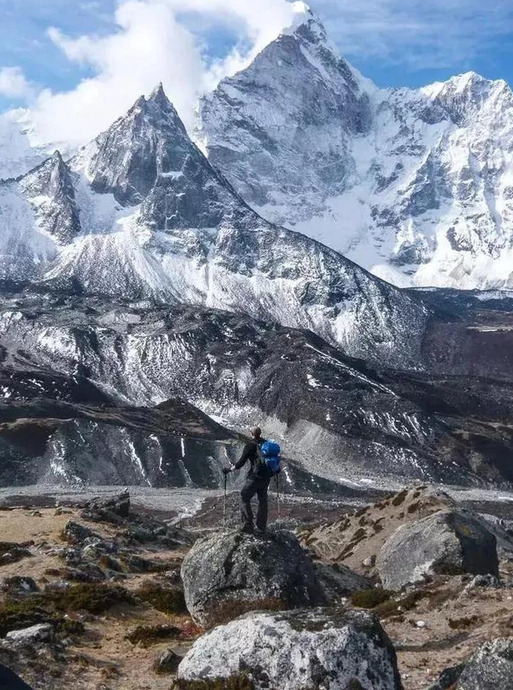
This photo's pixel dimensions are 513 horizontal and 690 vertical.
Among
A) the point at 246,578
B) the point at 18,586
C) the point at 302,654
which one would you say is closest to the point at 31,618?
the point at 246,578

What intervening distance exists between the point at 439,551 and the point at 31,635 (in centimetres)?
1778

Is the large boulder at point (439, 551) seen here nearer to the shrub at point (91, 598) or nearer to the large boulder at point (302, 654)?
the shrub at point (91, 598)

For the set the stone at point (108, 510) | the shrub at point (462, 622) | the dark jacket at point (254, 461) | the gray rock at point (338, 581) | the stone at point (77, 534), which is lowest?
the stone at point (108, 510)

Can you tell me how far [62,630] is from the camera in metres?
23.5

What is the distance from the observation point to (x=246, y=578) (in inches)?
947

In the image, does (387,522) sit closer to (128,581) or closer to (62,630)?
(128,581)

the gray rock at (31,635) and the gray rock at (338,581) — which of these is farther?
the gray rock at (338,581)

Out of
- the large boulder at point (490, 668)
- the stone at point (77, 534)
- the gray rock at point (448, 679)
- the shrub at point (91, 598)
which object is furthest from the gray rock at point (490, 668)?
the stone at point (77, 534)

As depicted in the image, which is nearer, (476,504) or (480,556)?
(480,556)

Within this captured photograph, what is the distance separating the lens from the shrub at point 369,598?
2999 cm

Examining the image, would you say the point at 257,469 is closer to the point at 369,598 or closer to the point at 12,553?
the point at 369,598

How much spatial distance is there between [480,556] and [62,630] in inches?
724

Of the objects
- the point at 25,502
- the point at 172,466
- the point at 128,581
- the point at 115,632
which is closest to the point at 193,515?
the point at 25,502

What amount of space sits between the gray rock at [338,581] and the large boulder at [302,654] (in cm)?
1570
